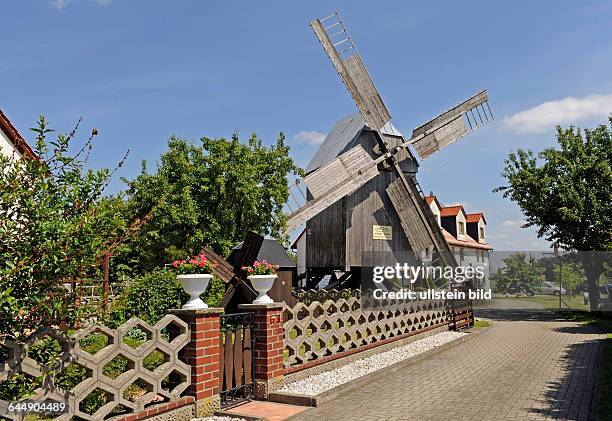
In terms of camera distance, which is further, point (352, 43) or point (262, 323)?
point (352, 43)

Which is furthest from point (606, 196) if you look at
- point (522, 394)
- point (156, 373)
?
point (156, 373)

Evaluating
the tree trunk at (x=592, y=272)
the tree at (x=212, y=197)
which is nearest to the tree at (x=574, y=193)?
the tree trunk at (x=592, y=272)

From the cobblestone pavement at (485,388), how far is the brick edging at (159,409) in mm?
1524

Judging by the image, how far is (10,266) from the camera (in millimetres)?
4141

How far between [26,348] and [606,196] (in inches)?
972

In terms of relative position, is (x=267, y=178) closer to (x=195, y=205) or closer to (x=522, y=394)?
(x=195, y=205)

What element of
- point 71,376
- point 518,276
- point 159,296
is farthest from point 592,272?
point 71,376

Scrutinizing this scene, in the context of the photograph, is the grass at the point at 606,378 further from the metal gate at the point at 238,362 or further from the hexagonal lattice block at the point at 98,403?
the hexagonal lattice block at the point at 98,403

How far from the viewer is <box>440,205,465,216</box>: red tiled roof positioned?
39844 millimetres

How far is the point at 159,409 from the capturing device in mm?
6262

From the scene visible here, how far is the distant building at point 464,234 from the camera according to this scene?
37966mm

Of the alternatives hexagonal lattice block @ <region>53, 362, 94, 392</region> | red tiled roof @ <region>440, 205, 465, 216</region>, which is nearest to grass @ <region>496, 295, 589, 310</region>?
red tiled roof @ <region>440, 205, 465, 216</region>

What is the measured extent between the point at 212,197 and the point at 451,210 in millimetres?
20339

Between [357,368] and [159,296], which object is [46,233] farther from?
[159,296]
